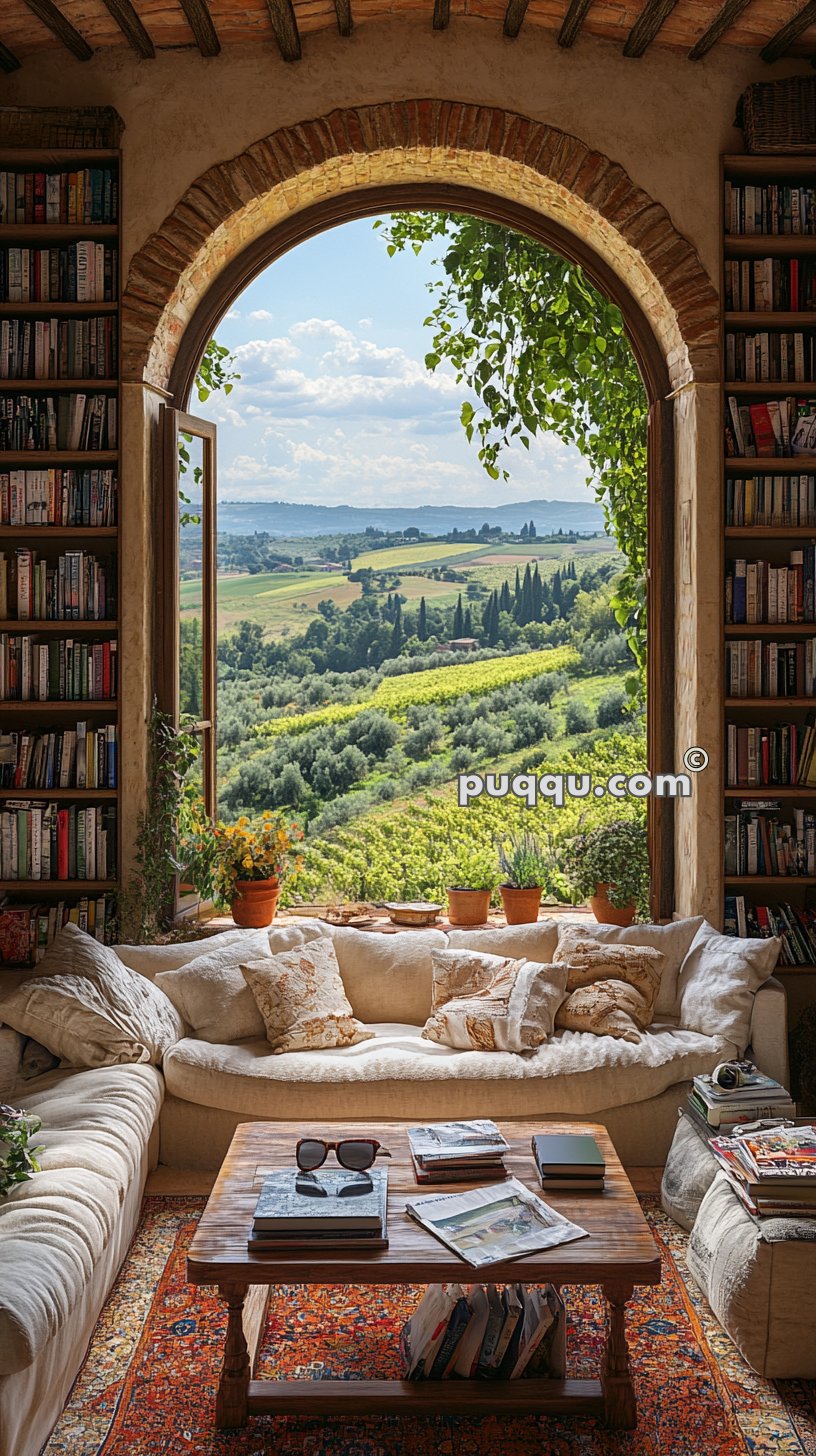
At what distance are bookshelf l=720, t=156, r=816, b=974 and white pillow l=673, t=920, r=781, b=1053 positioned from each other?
0.44 meters

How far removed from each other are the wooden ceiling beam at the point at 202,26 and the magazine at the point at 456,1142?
3.76 m

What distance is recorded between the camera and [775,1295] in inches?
106

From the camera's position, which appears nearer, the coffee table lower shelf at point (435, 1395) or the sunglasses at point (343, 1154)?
the coffee table lower shelf at point (435, 1395)

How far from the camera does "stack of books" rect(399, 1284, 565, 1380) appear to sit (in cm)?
260

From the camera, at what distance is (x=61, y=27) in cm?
414

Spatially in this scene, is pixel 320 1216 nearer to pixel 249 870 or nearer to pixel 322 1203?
pixel 322 1203

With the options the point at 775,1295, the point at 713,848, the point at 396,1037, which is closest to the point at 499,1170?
the point at 775,1295

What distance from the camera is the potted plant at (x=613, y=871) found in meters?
4.76

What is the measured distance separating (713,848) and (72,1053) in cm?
246

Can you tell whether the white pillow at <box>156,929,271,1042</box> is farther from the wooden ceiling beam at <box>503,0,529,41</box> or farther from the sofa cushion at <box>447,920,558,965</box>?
the wooden ceiling beam at <box>503,0,529,41</box>

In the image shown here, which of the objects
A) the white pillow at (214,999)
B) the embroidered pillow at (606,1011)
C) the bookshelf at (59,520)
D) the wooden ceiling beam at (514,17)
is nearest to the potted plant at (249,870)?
the bookshelf at (59,520)

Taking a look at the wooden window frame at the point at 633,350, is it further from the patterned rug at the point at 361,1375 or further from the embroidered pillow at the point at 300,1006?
the patterned rug at the point at 361,1375

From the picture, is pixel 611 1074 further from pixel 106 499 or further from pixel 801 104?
pixel 801 104

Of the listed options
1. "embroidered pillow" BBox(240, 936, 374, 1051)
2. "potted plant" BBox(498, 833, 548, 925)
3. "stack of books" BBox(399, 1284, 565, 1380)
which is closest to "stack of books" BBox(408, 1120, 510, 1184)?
"stack of books" BBox(399, 1284, 565, 1380)
